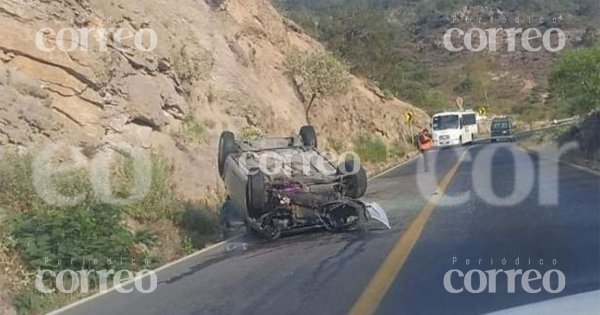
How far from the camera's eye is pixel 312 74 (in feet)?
136

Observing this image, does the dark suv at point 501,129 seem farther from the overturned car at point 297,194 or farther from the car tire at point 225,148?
the overturned car at point 297,194

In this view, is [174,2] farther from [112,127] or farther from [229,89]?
[112,127]

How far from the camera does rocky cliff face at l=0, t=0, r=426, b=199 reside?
61.4 ft

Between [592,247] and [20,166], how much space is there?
9.09 metres

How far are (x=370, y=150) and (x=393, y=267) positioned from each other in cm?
3280

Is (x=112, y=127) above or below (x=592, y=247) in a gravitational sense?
above

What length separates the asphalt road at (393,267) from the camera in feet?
28.1

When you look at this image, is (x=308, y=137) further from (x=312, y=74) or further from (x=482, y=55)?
(x=482, y=55)

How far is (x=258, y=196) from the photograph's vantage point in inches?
548

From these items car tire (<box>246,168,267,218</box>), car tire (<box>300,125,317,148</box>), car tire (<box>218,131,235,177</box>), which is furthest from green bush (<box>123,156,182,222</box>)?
car tire (<box>300,125,317,148</box>)

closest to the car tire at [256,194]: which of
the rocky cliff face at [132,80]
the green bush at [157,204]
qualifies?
the green bush at [157,204]

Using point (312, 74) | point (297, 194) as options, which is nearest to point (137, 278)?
point (297, 194)

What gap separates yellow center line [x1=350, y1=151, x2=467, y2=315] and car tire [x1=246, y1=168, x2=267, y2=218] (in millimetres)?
2359

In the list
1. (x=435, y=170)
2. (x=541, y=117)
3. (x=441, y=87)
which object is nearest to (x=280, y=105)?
(x=435, y=170)
